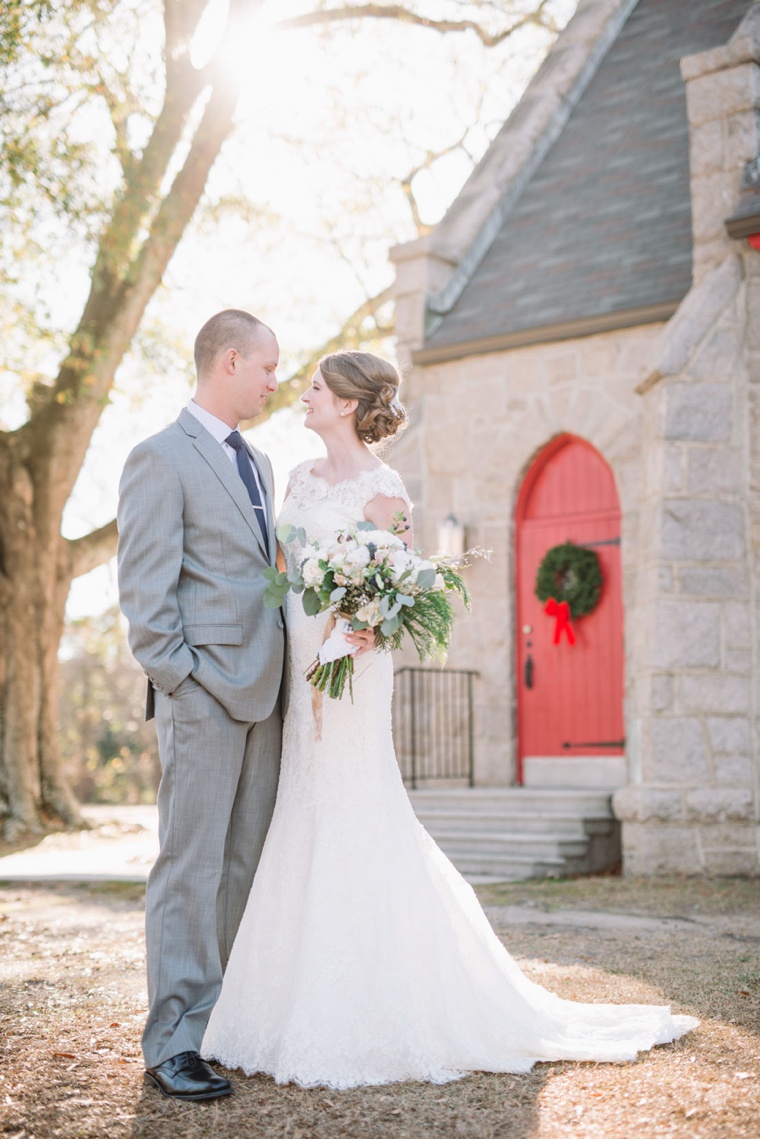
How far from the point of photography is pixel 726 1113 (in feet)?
10.1

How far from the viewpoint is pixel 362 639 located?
3596 millimetres

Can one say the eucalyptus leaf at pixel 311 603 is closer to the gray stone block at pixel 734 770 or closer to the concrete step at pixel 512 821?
the gray stone block at pixel 734 770

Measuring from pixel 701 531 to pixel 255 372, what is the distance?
5490 mm

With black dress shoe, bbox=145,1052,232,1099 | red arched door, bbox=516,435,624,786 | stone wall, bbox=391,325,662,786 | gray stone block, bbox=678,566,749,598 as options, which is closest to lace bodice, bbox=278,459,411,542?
black dress shoe, bbox=145,1052,232,1099

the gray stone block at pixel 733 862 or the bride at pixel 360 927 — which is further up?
the bride at pixel 360 927

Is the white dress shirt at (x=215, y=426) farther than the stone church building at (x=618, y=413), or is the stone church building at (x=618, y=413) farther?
the stone church building at (x=618, y=413)

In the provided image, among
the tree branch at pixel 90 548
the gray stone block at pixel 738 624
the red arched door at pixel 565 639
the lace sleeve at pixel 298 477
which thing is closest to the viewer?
the lace sleeve at pixel 298 477

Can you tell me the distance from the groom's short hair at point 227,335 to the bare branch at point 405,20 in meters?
9.99

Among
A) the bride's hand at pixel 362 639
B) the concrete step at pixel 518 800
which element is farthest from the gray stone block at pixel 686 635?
the bride's hand at pixel 362 639

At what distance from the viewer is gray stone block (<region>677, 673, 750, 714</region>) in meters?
8.33

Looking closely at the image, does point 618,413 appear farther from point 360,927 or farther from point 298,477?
point 360,927

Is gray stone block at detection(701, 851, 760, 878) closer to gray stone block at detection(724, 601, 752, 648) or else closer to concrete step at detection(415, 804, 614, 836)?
concrete step at detection(415, 804, 614, 836)

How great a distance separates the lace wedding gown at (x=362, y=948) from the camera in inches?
137

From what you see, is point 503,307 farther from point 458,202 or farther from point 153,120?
point 153,120
